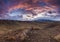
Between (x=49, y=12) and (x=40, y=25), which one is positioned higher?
(x=49, y=12)

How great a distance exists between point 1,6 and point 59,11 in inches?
24.7

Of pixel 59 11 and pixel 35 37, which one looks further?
pixel 59 11

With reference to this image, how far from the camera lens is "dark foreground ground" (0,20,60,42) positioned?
4.44 feet

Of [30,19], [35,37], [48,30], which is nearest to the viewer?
[35,37]

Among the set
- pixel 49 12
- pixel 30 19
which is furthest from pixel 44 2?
pixel 30 19

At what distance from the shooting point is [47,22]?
5.35 ft

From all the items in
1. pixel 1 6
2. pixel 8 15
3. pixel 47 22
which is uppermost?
pixel 1 6

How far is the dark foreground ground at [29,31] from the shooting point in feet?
4.44

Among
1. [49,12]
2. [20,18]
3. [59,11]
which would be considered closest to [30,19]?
[20,18]

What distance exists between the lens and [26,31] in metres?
1.48

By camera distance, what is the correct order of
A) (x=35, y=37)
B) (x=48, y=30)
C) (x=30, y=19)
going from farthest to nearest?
(x=30, y=19) < (x=48, y=30) < (x=35, y=37)

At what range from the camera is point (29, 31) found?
1480mm

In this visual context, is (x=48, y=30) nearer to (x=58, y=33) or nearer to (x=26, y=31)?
(x=58, y=33)

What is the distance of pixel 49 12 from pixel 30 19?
0.71 feet
